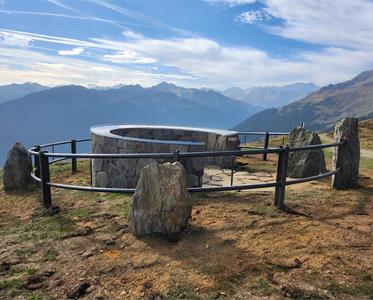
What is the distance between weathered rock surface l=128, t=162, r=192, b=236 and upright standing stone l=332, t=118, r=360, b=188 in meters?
4.53

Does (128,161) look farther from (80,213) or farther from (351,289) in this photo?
(351,289)

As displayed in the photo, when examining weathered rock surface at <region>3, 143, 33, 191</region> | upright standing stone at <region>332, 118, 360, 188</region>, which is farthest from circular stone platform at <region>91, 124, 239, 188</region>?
upright standing stone at <region>332, 118, 360, 188</region>

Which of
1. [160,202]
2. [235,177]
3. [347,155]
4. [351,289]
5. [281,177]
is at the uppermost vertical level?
[347,155]

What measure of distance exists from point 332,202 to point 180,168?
3.59 metres

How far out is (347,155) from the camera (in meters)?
7.87

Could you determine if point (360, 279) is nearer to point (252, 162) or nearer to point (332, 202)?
point (332, 202)

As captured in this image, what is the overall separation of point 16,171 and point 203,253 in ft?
21.3

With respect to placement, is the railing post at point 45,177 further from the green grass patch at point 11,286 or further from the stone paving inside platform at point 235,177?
the stone paving inside platform at point 235,177

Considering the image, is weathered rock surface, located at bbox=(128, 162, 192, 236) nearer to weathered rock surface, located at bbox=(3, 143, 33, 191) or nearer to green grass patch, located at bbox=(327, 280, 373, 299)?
green grass patch, located at bbox=(327, 280, 373, 299)

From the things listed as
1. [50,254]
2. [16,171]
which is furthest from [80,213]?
[16,171]

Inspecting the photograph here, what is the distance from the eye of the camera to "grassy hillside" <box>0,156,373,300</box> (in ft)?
12.2

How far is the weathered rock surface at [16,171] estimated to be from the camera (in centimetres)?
888

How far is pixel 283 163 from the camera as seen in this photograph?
245 inches

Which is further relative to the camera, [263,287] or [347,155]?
[347,155]
